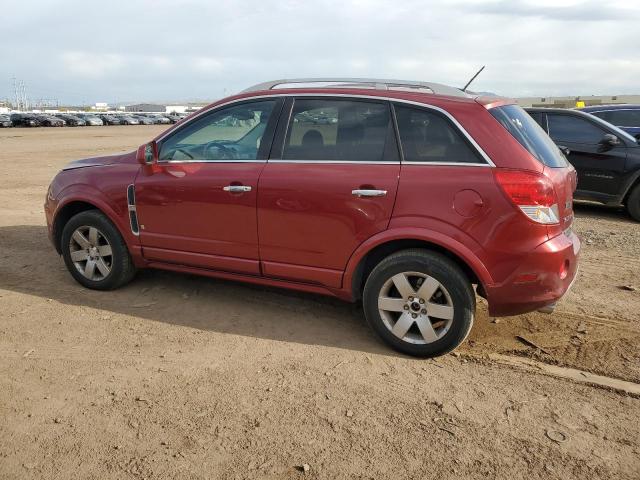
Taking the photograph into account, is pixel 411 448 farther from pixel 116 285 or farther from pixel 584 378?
pixel 116 285

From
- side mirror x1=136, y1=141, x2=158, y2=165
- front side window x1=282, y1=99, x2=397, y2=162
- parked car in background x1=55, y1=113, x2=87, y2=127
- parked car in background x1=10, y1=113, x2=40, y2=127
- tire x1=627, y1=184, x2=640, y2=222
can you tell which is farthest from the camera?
parked car in background x1=55, y1=113, x2=87, y2=127

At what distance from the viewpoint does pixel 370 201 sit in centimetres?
374

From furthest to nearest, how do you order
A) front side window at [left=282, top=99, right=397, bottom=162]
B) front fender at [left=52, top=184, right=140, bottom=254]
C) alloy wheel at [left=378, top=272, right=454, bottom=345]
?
front fender at [left=52, top=184, right=140, bottom=254] → front side window at [left=282, top=99, right=397, bottom=162] → alloy wheel at [left=378, top=272, right=454, bottom=345]

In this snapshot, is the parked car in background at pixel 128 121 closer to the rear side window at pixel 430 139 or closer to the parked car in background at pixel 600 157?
the parked car in background at pixel 600 157

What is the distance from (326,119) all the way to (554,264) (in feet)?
6.21

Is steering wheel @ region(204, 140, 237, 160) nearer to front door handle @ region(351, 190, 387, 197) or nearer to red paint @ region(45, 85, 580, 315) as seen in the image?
red paint @ region(45, 85, 580, 315)

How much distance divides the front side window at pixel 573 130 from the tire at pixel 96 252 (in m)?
6.98

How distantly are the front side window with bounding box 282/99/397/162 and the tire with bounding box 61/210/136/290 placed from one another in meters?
1.88

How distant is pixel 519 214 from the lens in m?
3.39

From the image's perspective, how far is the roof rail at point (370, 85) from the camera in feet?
13.1

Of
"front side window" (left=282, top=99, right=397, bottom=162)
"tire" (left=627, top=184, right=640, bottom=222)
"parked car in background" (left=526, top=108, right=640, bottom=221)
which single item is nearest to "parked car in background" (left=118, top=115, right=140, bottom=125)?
"parked car in background" (left=526, top=108, right=640, bottom=221)

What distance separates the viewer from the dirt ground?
2732 millimetres

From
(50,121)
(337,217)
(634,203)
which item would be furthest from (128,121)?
(337,217)

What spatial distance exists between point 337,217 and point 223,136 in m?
1.34
